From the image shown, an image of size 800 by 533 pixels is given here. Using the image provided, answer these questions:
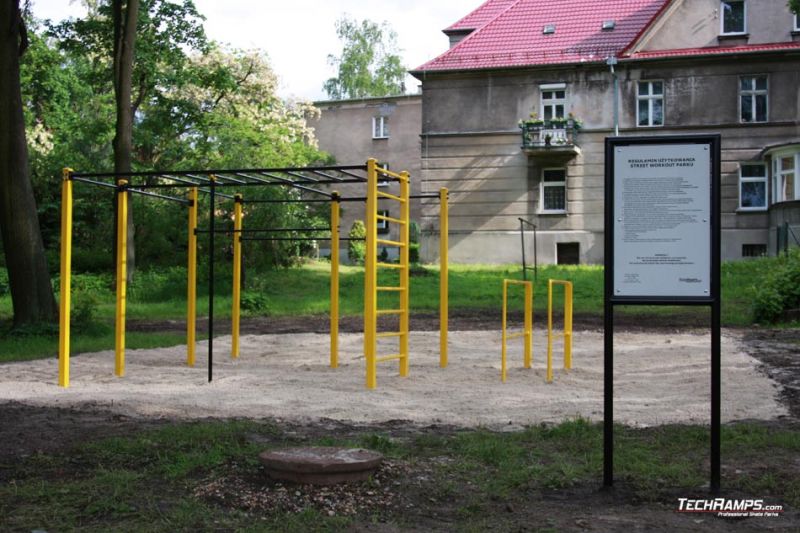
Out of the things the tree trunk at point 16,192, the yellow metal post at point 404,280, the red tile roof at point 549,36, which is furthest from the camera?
the red tile roof at point 549,36

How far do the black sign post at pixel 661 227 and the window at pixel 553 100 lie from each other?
27.5 meters

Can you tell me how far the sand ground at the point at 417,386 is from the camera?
7906 mm

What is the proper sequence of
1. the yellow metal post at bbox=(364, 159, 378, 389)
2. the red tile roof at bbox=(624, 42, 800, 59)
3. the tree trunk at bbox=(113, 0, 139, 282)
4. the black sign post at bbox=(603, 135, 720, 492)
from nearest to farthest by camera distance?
the black sign post at bbox=(603, 135, 720, 492), the yellow metal post at bbox=(364, 159, 378, 389), the tree trunk at bbox=(113, 0, 139, 282), the red tile roof at bbox=(624, 42, 800, 59)

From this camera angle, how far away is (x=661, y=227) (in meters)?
5.35

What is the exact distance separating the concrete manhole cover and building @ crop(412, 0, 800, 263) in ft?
86.2

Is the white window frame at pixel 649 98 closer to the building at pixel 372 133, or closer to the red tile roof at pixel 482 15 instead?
the red tile roof at pixel 482 15

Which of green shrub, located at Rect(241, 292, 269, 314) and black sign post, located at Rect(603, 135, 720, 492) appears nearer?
black sign post, located at Rect(603, 135, 720, 492)

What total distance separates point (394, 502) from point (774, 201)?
27674 millimetres

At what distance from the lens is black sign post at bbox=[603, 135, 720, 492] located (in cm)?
529

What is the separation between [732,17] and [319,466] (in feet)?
98.0

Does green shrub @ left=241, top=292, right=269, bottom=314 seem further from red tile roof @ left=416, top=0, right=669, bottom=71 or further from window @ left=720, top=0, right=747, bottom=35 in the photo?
window @ left=720, top=0, right=747, bottom=35

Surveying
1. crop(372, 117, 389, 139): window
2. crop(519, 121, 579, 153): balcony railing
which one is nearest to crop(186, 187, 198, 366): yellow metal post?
crop(519, 121, 579, 153): balcony railing

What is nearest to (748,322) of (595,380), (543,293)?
(543,293)

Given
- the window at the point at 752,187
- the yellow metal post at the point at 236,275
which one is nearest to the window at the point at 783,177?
the window at the point at 752,187
